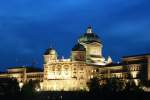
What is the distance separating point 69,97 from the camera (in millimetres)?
150375

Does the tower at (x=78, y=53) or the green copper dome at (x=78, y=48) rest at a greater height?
the green copper dome at (x=78, y=48)

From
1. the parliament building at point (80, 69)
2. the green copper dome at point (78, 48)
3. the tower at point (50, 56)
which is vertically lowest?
the parliament building at point (80, 69)

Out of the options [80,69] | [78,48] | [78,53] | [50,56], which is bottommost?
[80,69]

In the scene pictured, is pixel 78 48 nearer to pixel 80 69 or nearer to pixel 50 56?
pixel 80 69

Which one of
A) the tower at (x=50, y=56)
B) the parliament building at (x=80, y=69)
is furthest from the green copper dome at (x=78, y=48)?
the tower at (x=50, y=56)

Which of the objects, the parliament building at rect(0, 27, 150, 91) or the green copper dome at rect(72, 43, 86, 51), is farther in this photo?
the green copper dome at rect(72, 43, 86, 51)

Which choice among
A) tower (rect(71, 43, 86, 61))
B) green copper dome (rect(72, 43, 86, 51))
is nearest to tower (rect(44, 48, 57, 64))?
tower (rect(71, 43, 86, 61))

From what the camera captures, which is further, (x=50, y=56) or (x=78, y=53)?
(x=50, y=56)

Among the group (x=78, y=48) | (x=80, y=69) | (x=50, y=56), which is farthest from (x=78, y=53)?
(x=50, y=56)

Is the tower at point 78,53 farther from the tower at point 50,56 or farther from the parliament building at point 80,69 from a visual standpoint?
the tower at point 50,56

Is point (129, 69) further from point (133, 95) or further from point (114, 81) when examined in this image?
point (133, 95)

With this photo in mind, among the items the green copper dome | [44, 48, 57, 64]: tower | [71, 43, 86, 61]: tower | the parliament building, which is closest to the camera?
the parliament building

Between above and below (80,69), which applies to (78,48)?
above

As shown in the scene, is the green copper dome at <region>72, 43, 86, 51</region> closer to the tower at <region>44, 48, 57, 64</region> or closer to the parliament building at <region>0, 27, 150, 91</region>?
the parliament building at <region>0, 27, 150, 91</region>
